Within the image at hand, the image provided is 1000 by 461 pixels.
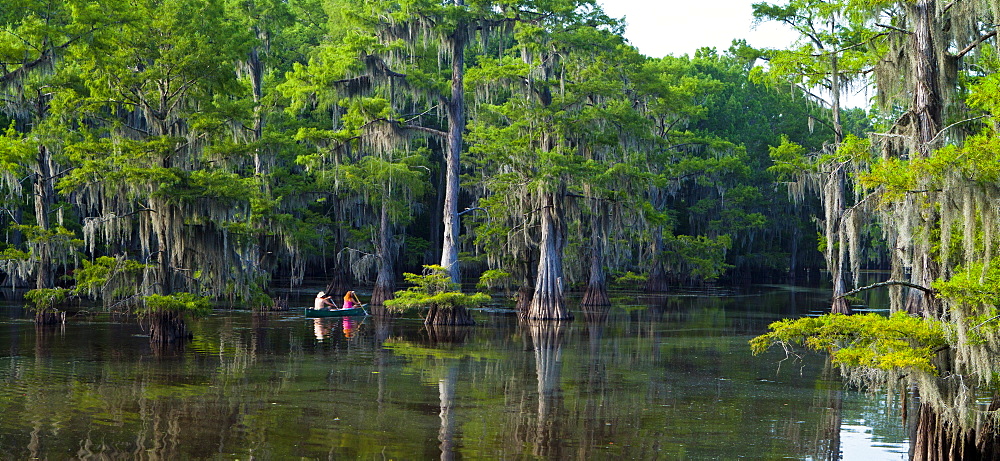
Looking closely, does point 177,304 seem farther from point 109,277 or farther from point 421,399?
point 421,399

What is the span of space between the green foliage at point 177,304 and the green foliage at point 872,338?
14.6m

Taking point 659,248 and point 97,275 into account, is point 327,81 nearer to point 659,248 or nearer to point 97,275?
point 97,275

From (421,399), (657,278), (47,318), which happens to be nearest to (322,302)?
(47,318)

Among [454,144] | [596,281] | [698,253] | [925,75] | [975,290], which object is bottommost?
[975,290]

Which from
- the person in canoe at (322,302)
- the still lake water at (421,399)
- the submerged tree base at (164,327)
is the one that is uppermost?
the person in canoe at (322,302)

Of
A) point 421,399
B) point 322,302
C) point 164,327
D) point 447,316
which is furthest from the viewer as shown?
point 322,302

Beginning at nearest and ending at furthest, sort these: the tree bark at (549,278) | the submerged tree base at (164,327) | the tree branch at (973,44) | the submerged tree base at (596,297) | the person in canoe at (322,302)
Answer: the tree branch at (973,44) < the submerged tree base at (164,327) < the tree bark at (549,278) < the person in canoe at (322,302) < the submerged tree base at (596,297)

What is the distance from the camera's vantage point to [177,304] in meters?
21.1

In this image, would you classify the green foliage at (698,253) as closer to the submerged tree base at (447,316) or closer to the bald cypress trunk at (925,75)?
the submerged tree base at (447,316)

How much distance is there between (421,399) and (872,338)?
23.1ft

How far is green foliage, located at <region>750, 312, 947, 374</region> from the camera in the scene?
9.58m

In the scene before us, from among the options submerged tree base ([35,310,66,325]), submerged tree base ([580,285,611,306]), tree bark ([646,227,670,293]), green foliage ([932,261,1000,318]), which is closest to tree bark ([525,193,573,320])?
submerged tree base ([580,285,611,306])

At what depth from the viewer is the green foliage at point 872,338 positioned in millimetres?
9578

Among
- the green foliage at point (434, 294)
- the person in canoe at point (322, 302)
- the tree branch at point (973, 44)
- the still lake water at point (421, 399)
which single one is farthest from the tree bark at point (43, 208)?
the tree branch at point (973, 44)
